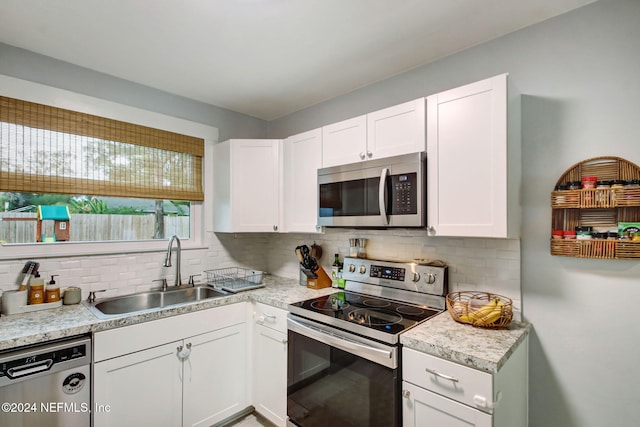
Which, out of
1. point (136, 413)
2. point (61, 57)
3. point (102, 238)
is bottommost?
point (136, 413)

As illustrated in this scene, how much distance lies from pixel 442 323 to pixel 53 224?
2.54 meters

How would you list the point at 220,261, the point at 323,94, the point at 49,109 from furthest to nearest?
the point at 220,261, the point at 323,94, the point at 49,109

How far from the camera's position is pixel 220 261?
2.88m

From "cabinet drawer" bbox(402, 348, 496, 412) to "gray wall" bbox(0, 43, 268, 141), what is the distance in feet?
8.13

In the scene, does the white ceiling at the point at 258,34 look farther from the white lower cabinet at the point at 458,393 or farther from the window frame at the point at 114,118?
the white lower cabinet at the point at 458,393

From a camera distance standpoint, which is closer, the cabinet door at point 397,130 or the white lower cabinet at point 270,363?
the cabinet door at point 397,130

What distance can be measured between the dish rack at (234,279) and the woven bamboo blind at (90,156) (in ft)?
2.30

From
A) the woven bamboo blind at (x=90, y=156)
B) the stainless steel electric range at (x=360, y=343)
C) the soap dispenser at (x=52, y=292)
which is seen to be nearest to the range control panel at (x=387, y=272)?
the stainless steel electric range at (x=360, y=343)

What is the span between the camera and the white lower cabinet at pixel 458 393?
4.03 ft

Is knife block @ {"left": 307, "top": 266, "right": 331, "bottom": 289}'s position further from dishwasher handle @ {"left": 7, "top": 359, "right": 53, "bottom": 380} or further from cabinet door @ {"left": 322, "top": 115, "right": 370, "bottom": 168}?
dishwasher handle @ {"left": 7, "top": 359, "right": 53, "bottom": 380}

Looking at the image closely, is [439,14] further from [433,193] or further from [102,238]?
[102,238]

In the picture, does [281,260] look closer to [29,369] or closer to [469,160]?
[29,369]

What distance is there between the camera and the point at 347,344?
1638 mm

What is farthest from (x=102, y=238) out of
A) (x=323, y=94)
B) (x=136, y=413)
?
(x=323, y=94)
